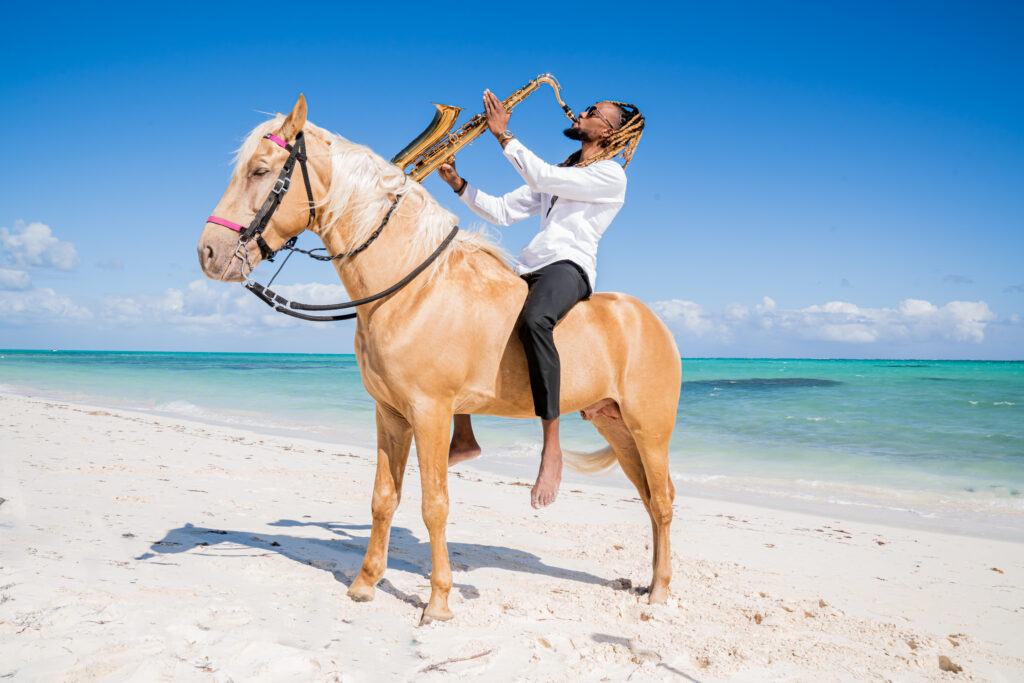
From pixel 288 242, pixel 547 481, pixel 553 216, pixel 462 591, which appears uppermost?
pixel 553 216

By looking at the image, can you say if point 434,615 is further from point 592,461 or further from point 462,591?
point 592,461

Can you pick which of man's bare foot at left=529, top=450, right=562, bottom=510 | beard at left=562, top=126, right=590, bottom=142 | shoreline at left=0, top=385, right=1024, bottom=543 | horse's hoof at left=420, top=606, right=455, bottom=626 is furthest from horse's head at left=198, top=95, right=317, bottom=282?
shoreline at left=0, top=385, right=1024, bottom=543

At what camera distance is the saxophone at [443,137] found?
352cm

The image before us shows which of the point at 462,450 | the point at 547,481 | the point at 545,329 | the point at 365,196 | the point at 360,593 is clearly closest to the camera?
the point at 365,196

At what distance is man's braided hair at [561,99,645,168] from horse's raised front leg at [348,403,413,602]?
1.92 meters

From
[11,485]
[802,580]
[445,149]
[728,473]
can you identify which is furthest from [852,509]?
[11,485]

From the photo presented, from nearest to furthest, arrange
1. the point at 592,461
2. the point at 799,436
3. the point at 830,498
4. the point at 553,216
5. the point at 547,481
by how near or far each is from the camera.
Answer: the point at 553,216
the point at 547,481
the point at 592,461
the point at 830,498
the point at 799,436

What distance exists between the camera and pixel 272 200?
2912 millimetres

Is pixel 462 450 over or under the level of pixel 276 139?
under

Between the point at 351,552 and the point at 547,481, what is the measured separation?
5.49 feet

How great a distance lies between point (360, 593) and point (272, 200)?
2.28 metres

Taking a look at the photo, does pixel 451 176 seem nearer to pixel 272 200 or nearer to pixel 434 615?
pixel 272 200

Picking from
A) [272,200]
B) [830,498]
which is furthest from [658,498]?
[830,498]

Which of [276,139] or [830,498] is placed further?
[830,498]
